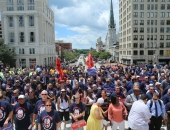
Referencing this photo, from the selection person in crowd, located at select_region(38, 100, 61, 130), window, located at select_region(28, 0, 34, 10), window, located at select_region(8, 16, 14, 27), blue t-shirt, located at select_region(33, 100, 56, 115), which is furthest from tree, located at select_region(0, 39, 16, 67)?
person in crowd, located at select_region(38, 100, 61, 130)

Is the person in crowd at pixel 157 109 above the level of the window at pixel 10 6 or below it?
below

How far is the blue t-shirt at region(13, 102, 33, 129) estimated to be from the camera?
5718mm

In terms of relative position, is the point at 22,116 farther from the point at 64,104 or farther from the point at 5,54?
the point at 5,54

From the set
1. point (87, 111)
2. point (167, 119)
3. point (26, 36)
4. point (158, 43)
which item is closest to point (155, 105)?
point (167, 119)

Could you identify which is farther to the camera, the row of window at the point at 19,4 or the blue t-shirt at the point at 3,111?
the row of window at the point at 19,4

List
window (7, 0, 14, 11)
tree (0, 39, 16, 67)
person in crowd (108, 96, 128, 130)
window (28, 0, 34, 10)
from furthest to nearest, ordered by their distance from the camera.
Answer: window (28, 0, 34, 10) → window (7, 0, 14, 11) → tree (0, 39, 16, 67) → person in crowd (108, 96, 128, 130)

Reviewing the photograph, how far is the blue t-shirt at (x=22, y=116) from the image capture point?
5718mm

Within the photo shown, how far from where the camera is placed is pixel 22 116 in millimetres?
5723

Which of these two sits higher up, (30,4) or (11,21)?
(30,4)

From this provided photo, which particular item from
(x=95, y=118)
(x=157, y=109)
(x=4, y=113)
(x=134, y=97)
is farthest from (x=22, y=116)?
(x=157, y=109)

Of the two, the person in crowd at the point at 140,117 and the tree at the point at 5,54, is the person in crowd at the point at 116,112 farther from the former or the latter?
the tree at the point at 5,54

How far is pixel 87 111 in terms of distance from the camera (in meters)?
7.48

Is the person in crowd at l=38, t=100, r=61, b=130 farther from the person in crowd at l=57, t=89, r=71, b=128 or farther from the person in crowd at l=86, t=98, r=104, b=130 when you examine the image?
the person in crowd at l=57, t=89, r=71, b=128

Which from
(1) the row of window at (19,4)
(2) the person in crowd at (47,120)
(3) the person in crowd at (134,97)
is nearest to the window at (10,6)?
(1) the row of window at (19,4)
